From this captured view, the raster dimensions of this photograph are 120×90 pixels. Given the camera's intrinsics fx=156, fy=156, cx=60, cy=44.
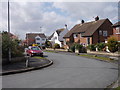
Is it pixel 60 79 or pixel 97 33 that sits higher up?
pixel 97 33

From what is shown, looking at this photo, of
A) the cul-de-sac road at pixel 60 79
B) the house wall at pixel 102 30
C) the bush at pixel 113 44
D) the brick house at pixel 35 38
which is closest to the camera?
the cul-de-sac road at pixel 60 79

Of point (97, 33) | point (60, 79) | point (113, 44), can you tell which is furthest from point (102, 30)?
point (60, 79)

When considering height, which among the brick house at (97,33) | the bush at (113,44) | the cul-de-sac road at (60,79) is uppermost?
the brick house at (97,33)

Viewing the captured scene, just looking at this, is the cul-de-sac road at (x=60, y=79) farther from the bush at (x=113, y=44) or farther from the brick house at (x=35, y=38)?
the brick house at (x=35, y=38)

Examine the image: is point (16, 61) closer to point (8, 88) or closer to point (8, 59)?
point (8, 59)

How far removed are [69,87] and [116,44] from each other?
68.3 ft

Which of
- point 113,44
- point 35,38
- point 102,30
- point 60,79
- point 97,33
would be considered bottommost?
point 60,79

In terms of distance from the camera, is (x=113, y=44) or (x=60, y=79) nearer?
(x=60, y=79)

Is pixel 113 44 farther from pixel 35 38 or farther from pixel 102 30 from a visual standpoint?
pixel 35 38

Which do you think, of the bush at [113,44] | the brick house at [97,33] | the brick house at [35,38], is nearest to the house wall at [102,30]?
the brick house at [97,33]

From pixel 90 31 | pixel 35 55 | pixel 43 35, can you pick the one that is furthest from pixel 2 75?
pixel 43 35

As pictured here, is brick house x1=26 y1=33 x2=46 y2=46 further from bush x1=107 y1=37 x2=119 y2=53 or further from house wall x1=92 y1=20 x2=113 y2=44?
bush x1=107 y1=37 x2=119 y2=53

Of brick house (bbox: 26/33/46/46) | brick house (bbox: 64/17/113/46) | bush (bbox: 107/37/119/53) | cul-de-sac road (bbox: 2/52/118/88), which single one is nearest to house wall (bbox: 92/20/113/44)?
brick house (bbox: 64/17/113/46)

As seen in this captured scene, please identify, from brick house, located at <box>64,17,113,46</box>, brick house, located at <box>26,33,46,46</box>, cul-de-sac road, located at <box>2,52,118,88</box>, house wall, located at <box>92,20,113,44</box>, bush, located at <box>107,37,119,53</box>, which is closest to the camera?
cul-de-sac road, located at <box>2,52,118,88</box>
